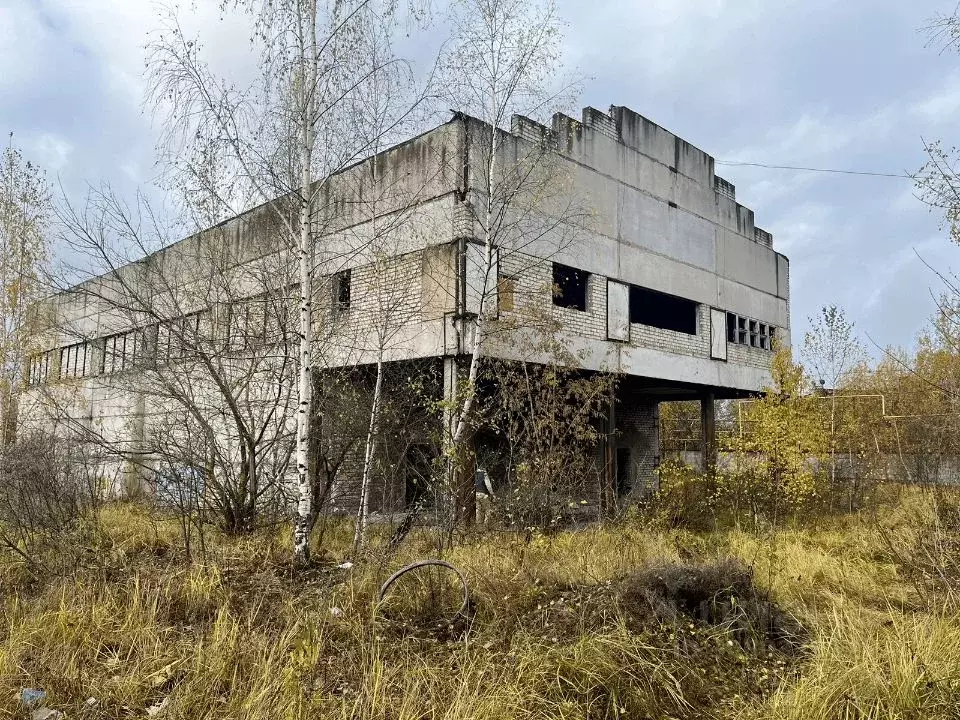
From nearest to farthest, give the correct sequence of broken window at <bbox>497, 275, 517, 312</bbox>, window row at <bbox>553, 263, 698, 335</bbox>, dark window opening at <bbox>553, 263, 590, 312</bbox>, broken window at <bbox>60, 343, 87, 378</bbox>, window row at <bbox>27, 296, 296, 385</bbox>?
window row at <bbox>27, 296, 296, 385</bbox> → broken window at <bbox>497, 275, 517, 312</bbox> → dark window opening at <bbox>553, 263, 590, 312</bbox> → window row at <bbox>553, 263, 698, 335</bbox> → broken window at <bbox>60, 343, 87, 378</bbox>

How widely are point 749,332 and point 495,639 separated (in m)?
15.7

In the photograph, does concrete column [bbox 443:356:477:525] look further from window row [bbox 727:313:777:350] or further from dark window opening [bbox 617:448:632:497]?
dark window opening [bbox 617:448:632:497]

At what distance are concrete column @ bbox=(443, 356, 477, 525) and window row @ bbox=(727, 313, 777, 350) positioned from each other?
9824 millimetres

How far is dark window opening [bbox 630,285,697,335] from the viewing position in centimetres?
1833

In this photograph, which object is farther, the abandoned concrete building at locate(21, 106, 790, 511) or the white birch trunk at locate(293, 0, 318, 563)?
the abandoned concrete building at locate(21, 106, 790, 511)

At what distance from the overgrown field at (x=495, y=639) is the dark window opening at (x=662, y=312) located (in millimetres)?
11340

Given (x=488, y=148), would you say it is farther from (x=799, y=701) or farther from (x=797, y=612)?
(x=799, y=701)

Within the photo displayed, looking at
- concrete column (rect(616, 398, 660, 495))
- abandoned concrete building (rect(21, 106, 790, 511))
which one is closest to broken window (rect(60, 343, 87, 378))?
abandoned concrete building (rect(21, 106, 790, 511))

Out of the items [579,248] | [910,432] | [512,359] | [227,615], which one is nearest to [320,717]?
[227,615]

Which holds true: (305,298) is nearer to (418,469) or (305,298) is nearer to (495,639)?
(495,639)

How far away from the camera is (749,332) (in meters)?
18.5

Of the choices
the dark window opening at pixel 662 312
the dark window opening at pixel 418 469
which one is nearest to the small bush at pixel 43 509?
the dark window opening at pixel 418 469

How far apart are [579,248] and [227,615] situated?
32.4 feet

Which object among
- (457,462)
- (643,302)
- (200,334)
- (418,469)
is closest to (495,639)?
(457,462)
